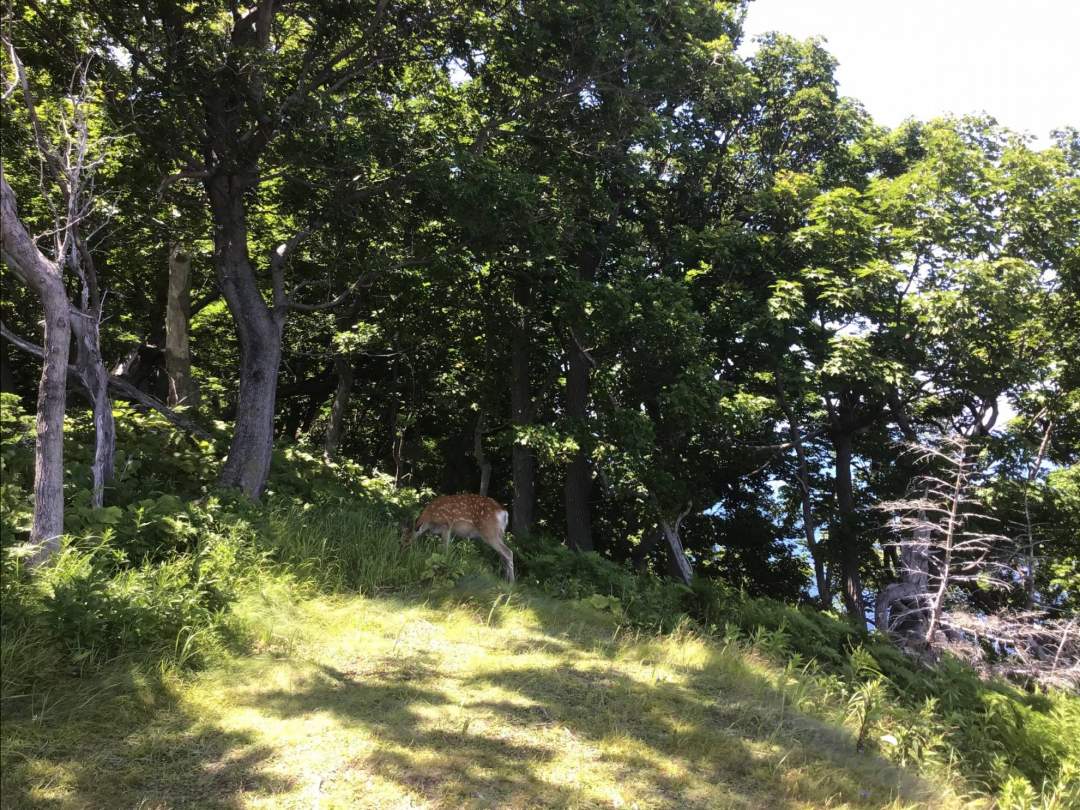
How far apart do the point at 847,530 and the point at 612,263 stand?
7.78 m

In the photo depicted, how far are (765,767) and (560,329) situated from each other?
11.1m

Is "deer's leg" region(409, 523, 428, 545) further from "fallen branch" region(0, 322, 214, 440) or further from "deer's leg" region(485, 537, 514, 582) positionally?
"fallen branch" region(0, 322, 214, 440)

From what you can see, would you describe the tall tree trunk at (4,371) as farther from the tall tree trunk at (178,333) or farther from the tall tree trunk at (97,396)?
the tall tree trunk at (97,396)

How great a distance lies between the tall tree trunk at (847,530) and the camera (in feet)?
51.4

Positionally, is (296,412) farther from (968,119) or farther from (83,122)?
(968,119)

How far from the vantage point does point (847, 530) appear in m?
15.7

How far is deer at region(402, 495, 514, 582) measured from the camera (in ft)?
29.6

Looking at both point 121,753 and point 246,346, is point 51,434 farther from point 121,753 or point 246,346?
point 246,346

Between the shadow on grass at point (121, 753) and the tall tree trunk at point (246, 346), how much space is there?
17.6ft

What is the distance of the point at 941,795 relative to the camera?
457 cm

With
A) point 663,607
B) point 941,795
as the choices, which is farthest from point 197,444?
point 941,795

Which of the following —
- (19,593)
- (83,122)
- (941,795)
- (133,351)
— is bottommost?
(19,593)

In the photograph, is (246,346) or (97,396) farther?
(246,346)

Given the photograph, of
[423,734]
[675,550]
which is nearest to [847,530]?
[675,550]
